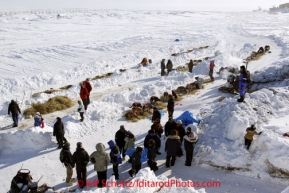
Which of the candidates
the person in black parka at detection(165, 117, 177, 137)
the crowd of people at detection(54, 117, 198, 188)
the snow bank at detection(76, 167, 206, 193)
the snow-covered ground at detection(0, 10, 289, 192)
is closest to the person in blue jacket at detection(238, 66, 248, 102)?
the snow-covered ground at detection(0, 10, 289, 192)

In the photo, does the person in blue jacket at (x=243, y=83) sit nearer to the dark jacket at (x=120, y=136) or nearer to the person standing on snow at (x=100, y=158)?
the dark jacket at (x=120, y=136)

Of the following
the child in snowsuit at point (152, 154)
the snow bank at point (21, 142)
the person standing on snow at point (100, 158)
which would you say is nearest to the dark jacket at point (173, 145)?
the child in snowsuit at point (152, 154)

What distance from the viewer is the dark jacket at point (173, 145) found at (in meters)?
8.09

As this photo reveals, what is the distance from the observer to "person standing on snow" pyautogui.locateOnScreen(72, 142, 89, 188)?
7.24 m

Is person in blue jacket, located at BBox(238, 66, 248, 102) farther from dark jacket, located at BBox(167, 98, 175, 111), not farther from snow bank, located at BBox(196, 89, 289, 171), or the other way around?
dark jacket, located at BBox(167, 98, 175, 111)

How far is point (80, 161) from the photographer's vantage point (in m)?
7.31

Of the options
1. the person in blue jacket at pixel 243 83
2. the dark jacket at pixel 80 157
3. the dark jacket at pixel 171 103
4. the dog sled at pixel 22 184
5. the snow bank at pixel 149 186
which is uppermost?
the person in blue jacket at pixel 243 83

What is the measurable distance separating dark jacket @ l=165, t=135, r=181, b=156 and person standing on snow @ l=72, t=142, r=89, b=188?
2.46m

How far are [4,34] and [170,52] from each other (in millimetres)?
23604

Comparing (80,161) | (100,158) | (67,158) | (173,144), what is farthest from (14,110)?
(173,144)

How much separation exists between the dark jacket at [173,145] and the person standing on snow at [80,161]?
2.46 meters

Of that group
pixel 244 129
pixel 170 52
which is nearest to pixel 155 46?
pixel 170 52

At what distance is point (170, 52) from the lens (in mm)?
29406

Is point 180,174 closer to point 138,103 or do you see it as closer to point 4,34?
point 138,103
